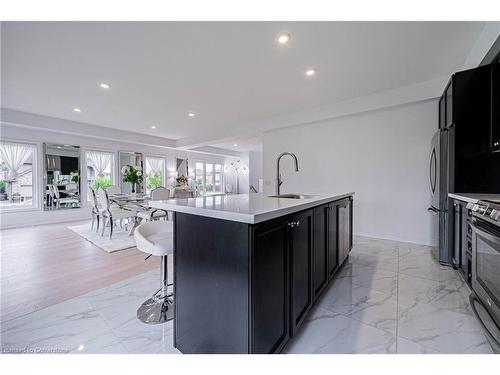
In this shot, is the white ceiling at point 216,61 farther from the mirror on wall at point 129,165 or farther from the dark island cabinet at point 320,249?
the mirror on wall at point 129,165

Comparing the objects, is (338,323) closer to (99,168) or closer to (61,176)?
(61,176)

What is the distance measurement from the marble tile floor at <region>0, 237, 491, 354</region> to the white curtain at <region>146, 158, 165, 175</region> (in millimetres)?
6430

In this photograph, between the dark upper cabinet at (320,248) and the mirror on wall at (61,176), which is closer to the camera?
the dark upper cabinet at (320,248)

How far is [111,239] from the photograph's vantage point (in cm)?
398

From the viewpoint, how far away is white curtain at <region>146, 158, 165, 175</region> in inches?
318

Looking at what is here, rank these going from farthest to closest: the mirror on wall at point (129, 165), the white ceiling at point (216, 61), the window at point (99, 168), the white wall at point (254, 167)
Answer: the white wall at point (254, 167)
the mirror on wall at point (129, 165)
the window at point (99, 168)
the white ceiling at point (216, 61)

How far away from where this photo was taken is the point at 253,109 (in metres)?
4.86

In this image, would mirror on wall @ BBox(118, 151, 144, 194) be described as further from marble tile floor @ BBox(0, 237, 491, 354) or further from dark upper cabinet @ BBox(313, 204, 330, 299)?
dark upper cabinet @ BBox(313, 204, 330, 299)

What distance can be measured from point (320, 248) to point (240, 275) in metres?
0.99

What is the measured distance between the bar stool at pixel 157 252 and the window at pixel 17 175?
19.2 feet

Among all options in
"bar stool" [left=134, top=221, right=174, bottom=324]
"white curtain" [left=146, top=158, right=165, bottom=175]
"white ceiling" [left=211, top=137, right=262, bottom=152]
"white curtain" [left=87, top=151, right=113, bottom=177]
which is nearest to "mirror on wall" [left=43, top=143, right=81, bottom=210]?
"white curtain" [left=87, top=151, right=113, bottom=177]

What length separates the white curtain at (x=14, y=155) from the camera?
5102 mm

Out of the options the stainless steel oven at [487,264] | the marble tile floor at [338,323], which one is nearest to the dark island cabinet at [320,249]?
the marble tile floor at [338,323]
